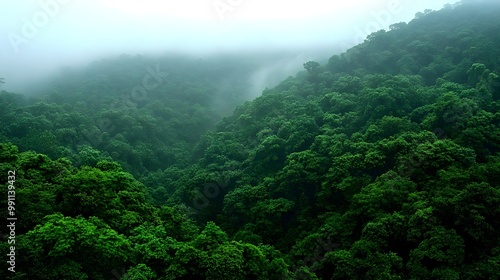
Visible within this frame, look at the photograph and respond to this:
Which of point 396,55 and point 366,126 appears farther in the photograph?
point 396,55

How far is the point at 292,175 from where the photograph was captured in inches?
1025

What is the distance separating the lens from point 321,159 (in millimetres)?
26219

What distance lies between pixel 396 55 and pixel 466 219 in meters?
30.8

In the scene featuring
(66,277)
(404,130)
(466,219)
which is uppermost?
(66,277)

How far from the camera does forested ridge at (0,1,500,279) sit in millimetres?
15586

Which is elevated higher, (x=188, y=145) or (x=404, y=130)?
(x=188, y=145)

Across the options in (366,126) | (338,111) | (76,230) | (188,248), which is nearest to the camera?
(76,230)

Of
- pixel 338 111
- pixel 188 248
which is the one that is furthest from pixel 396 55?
pixel 188 248

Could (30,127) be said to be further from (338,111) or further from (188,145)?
(338,111)

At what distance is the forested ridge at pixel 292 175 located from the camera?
15586 mm

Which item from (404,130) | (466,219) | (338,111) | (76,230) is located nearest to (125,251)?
(76,230)

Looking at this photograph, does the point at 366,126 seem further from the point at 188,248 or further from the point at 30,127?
the point at 30,127

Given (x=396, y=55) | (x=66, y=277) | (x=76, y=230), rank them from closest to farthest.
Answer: (x=66, y=277)
(x=76, y=230)
(x=396, y=55)

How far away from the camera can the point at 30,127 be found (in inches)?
1353
